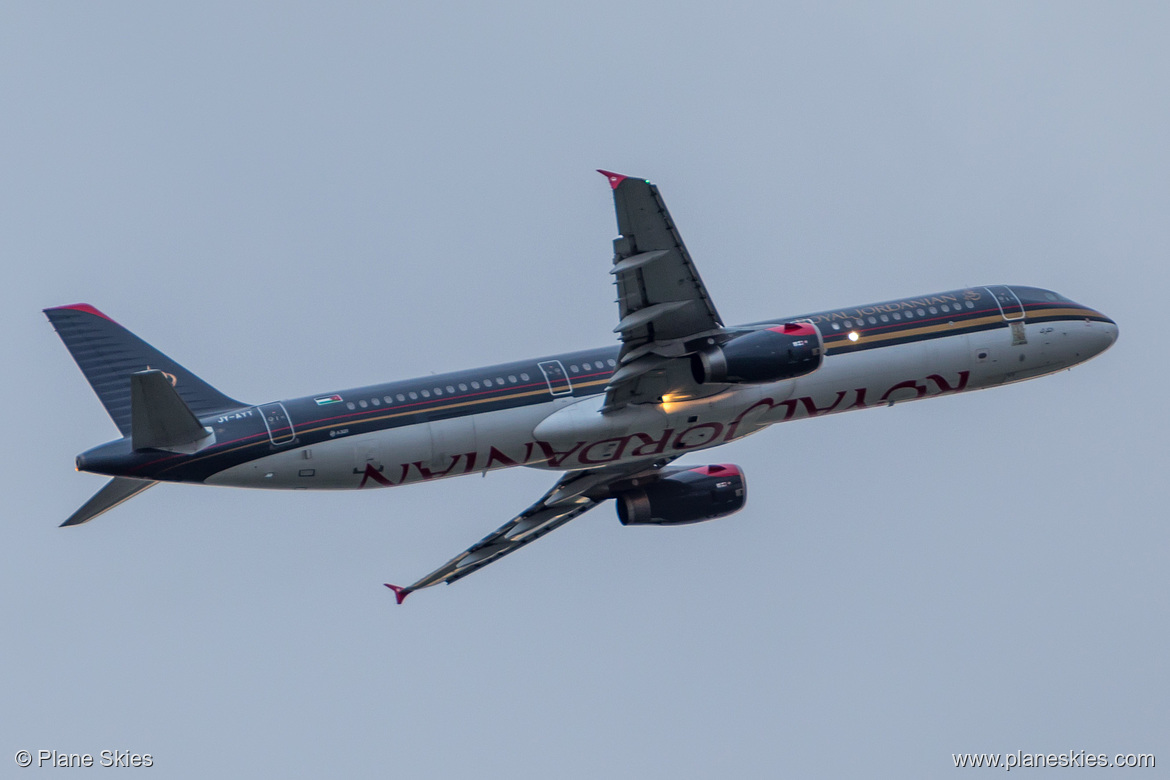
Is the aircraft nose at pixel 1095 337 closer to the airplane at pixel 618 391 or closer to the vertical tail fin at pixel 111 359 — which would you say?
the airplane at pixel 618 391

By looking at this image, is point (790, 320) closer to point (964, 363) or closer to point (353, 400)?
point (964, 363)

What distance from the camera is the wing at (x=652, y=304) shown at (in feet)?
135

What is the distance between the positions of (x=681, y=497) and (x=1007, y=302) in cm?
1212

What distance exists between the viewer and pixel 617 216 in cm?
4088

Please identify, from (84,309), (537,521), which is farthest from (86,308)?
(537,521)

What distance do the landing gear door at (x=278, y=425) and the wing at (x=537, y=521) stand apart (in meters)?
10.5

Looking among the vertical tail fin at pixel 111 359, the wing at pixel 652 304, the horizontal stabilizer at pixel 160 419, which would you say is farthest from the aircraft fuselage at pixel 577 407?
the vertical tail fin at pixel 111 359

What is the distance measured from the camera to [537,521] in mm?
54812

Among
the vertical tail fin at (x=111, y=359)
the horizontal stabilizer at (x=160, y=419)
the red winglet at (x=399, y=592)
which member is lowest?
the red winglet at (x=399, y=592)

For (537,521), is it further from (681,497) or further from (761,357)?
(761,357)

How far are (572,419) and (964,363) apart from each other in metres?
12.9

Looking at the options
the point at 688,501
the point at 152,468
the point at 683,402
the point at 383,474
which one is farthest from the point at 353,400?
the point at 688,501

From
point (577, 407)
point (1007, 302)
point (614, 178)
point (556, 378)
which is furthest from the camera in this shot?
point (1007, 302)

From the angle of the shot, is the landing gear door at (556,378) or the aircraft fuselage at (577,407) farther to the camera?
the landing gear door at (556,378)
